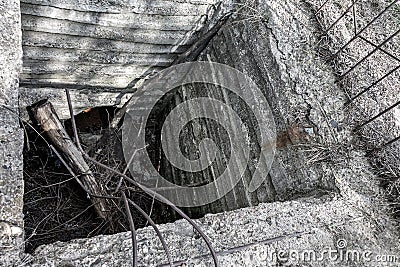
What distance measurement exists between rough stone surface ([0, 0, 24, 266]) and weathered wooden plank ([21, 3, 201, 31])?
1.38ft

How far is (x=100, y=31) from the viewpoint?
2.96 m

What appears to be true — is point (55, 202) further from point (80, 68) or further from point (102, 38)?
point (102, 38)

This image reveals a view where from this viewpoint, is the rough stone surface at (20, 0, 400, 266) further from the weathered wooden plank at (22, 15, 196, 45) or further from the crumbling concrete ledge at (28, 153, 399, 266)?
the weathered wooden plank at (22, 15, 196, 45)

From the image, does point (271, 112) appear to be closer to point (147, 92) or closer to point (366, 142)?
point (366, 142)

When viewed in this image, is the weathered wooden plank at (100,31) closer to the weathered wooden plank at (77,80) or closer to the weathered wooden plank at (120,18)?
the weathered wooden plank at (120,18)

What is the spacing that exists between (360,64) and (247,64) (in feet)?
2.44

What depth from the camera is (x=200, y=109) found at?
3.58 meters

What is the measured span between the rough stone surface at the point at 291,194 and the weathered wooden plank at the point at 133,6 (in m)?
0.36

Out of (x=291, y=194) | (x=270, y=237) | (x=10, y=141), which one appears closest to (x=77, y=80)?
(x=10, y=141)

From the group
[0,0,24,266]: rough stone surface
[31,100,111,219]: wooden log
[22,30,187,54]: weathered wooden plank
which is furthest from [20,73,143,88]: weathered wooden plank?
[0,0,24,266]: rough stone surface

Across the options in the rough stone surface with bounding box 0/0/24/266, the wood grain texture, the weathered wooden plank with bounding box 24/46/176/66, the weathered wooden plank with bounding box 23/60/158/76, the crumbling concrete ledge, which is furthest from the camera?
the weathered wooden plank with bounding box 23/60/158/76

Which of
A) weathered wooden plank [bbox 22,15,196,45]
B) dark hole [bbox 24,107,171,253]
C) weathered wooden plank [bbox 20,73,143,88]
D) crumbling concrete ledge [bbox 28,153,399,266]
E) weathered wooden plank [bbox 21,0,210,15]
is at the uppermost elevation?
weathered wooden plank [bbox 21,0,210,15]

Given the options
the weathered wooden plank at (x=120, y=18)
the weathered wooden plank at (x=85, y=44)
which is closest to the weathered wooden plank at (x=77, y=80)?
the weathered wooden plank at (x=85, y=44)

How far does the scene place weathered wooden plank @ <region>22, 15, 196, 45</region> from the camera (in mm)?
2697
